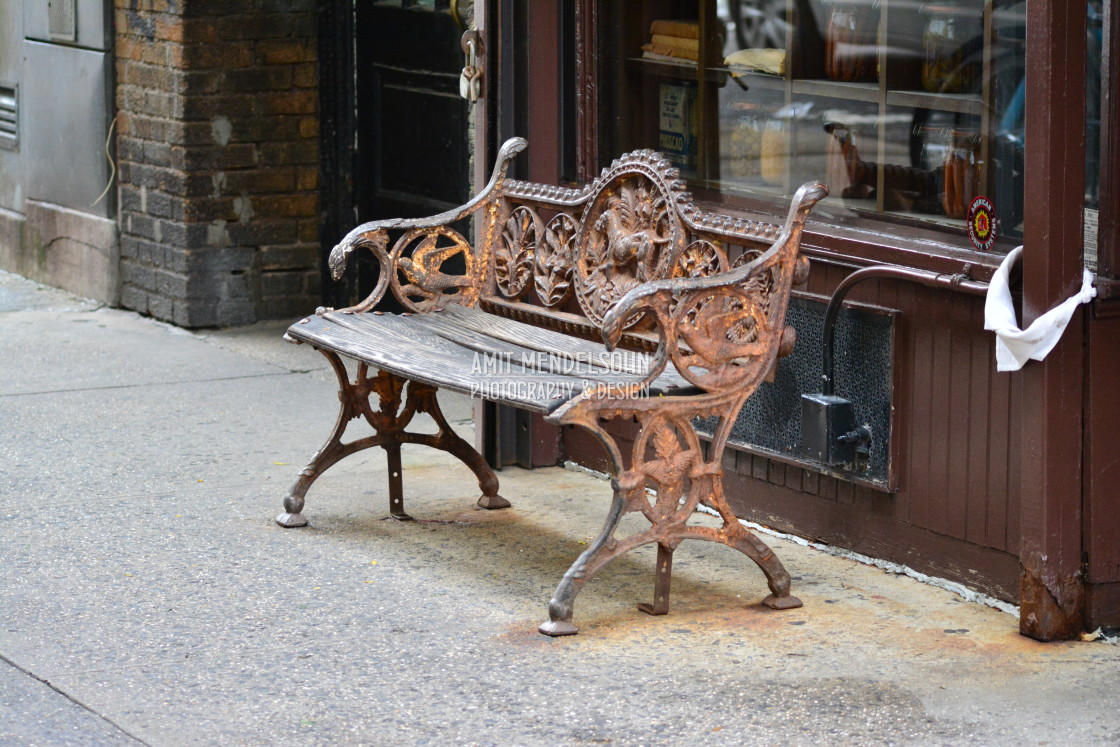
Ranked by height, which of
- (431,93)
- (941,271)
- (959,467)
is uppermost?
(431,93)

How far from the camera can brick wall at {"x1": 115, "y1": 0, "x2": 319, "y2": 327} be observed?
7.88 metres

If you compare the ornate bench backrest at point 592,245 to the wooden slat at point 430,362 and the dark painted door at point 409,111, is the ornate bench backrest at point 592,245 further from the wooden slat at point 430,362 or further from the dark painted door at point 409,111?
the dark painted door at point 409,111

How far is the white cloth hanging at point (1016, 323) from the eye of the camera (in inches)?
154

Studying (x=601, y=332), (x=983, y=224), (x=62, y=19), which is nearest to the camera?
(x=983, y=224)

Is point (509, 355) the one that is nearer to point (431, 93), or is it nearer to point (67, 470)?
point (67, 470)

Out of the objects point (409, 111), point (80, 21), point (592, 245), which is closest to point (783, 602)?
point (592, 245)

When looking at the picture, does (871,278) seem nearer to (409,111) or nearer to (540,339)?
(540,339)

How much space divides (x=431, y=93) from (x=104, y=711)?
4297mm

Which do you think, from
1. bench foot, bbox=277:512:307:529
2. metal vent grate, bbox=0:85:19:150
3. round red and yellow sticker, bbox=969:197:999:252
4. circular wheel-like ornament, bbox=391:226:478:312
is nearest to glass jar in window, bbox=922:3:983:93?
round red and yellow sticker, bbox=969:197:999:252

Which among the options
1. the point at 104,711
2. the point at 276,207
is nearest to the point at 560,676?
the point at 104,711

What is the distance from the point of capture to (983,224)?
14.1ft

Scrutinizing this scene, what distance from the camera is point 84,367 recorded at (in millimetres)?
7383

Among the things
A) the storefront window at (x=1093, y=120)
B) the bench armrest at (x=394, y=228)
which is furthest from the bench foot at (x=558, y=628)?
the storefront window at (x=1093, y=120)

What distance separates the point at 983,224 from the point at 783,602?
1.07 m
